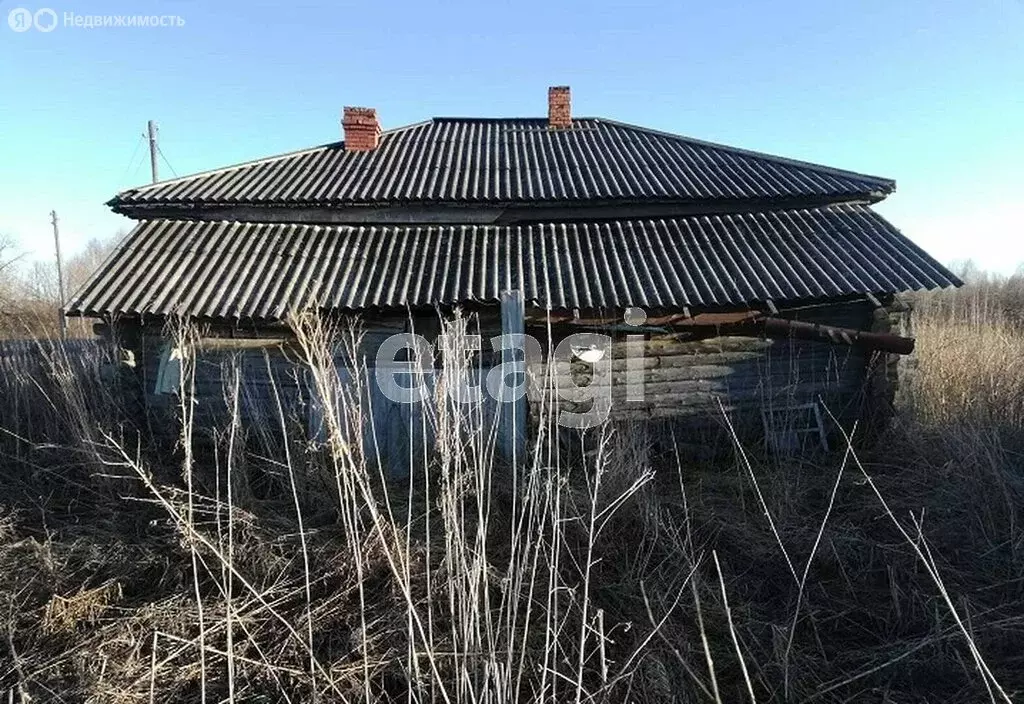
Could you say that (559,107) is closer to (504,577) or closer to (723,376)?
(723,376)

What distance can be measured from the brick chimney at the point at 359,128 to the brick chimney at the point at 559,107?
3.44 meters

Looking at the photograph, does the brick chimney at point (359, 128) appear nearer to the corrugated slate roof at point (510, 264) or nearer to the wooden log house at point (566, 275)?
the wooden log house at point (566, 275)

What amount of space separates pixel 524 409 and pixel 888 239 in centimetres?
545

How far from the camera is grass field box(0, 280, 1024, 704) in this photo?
254cm

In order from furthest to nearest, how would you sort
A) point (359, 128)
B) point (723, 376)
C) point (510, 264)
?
point (359, 128)
point (510, 264)
point (723, 376)

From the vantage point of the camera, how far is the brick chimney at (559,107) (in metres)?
10.4

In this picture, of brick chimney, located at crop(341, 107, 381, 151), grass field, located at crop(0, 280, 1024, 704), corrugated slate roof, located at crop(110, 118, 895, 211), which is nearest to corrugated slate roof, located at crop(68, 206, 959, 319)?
corrugated slate roof, located at crop(110, 118, 895, 211)

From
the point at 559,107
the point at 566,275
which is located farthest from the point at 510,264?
the point at 559,107

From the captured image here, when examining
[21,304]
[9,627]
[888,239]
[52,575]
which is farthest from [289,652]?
[21,304]

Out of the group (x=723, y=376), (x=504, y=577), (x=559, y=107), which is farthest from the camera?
(x=559, y=107)

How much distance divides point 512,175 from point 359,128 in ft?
10.3

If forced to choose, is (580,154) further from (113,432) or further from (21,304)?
(21,304)

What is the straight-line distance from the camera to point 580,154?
930 cm

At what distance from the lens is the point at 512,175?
837 cm
